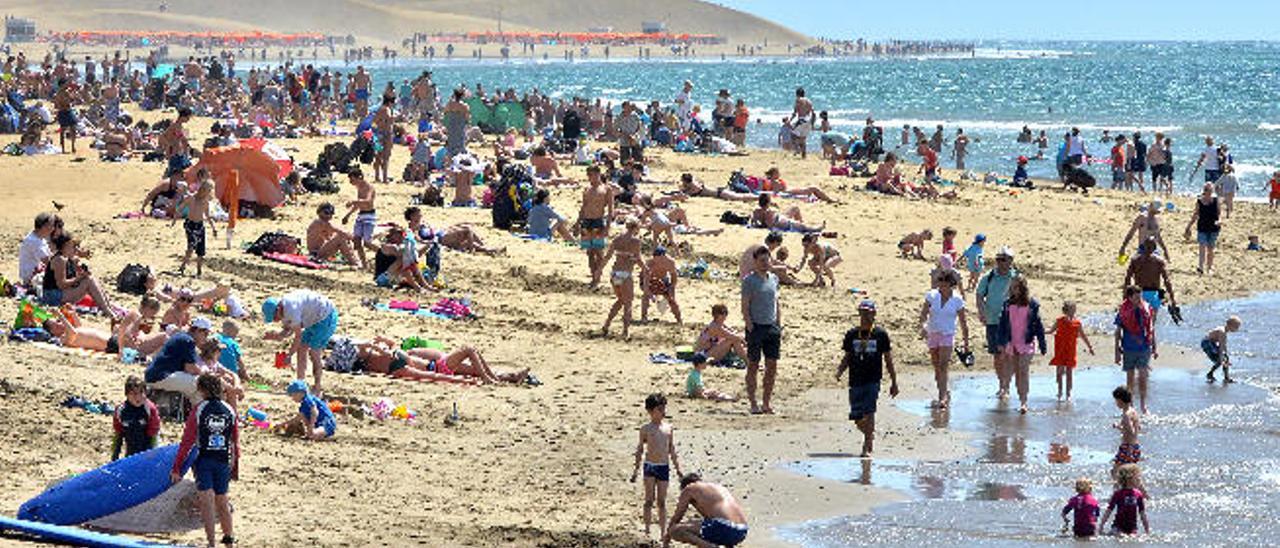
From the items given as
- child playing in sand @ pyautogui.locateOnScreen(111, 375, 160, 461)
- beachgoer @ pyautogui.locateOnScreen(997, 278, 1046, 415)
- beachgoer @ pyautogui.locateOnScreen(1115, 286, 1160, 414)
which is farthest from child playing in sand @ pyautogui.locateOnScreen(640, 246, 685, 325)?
child playing in sand @ pyautogui.locateOnScreen(111, 375, 160, 461)

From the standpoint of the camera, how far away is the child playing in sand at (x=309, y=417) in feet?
47.6

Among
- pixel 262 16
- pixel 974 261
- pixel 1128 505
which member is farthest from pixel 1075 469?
pixel 262 16

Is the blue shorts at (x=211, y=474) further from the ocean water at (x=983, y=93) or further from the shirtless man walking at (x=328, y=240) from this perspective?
the ocean water at (x=983, y=93)

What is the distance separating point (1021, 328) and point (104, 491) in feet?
28.1

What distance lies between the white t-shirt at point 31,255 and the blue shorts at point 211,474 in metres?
7.77

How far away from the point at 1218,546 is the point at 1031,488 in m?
1.82

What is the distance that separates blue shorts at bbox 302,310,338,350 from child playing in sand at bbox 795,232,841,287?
8818 mm

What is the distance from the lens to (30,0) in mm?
171875

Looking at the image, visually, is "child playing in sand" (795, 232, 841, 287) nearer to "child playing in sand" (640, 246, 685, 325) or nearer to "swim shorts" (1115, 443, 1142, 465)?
"child playing in sand" (640, 246, 685, 325)

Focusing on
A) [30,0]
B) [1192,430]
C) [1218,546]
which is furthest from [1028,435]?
[30,0]

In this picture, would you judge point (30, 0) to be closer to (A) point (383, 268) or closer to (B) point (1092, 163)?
(B) point (1092, 163)

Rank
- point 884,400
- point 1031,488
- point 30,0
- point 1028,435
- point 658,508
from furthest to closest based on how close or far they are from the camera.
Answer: point 30,0
point 884,400
point 1028,435
point 1031,488
point 658,508

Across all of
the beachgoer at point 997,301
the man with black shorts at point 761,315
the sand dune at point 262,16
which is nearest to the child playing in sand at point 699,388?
the man with black shorts at point 761,315

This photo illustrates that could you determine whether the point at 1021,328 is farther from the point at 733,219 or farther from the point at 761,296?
the point at 733,219
